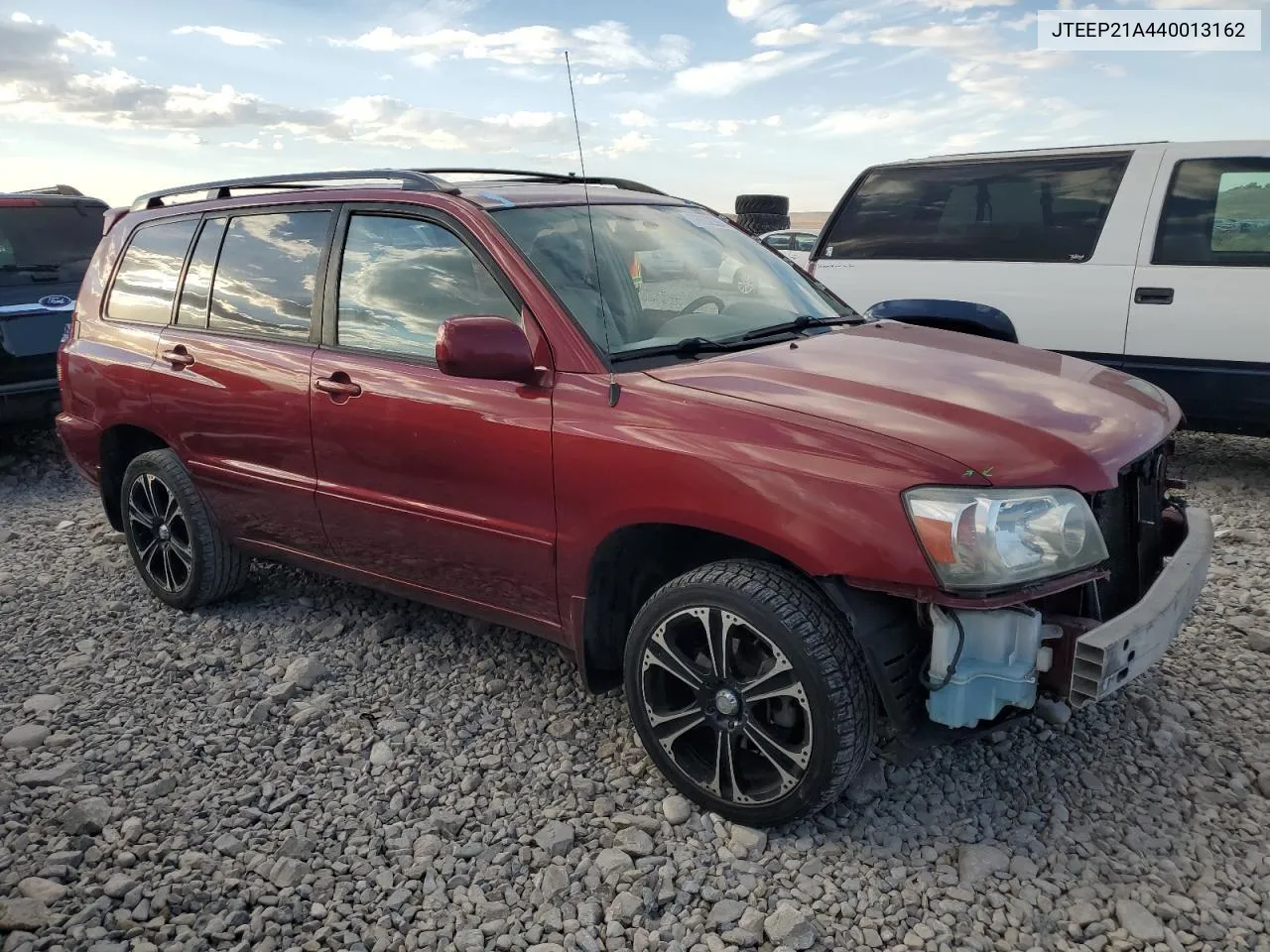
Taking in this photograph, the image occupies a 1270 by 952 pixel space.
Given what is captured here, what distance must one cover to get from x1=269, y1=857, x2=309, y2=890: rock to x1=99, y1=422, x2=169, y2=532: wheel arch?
2.51 metres

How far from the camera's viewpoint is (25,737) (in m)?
3.55

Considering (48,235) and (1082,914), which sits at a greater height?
(48,235)

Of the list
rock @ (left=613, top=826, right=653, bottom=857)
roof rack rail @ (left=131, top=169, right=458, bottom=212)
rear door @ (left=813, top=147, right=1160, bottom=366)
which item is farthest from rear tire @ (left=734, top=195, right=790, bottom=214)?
rock @ (left=613, top=826, right=653, bottom=857)

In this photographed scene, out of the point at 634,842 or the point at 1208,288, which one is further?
the point at 1208,288

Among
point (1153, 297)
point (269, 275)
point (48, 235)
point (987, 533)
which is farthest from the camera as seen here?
point (48, 235)

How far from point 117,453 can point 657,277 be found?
2866 mm

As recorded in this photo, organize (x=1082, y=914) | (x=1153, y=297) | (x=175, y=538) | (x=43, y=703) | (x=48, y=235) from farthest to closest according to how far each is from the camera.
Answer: (x=48, y=235) → (x=1153, y=297) → (x=175, y=538) → (x=43, y=703) → (x=1082, y=914)

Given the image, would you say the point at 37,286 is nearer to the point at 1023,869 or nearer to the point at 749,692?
the point at 749,692

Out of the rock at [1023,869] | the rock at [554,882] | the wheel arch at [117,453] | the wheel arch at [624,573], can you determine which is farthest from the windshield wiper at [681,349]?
the wheel arch at [117,453]

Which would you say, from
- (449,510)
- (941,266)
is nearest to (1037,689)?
(449,510)

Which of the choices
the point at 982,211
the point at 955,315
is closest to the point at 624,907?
the point at 955,315

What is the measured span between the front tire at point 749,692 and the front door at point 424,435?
48 centimetres

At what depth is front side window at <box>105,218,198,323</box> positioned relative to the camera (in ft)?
14.9

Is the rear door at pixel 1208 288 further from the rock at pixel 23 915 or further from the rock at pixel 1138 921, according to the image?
the rock at pixel 23 915
